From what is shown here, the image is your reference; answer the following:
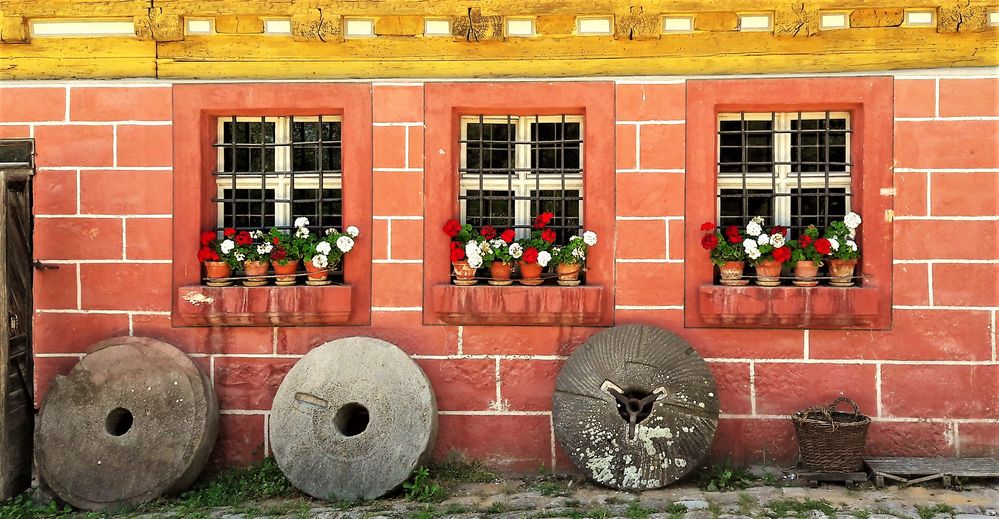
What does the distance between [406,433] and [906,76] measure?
164 inches

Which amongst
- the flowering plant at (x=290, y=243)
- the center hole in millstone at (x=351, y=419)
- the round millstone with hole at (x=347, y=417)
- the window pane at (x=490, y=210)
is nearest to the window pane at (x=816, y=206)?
the window pane at (x=490, y=210)

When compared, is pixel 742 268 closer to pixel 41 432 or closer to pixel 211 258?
pixel 211 258

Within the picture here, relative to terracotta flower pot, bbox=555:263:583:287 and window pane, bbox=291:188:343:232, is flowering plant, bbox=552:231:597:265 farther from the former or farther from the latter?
window pane, bbox=291:188:343:232

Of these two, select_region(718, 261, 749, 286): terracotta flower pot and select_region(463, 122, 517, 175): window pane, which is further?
select_region(463, 122, 517, 175): window pane

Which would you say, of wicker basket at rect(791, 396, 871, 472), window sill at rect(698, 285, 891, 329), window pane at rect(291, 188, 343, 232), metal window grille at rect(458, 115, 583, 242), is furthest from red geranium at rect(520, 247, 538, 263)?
wicker basket at rect(791, 396, 871, 472)

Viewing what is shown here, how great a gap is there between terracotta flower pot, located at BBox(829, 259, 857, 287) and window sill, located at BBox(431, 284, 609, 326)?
1.60m

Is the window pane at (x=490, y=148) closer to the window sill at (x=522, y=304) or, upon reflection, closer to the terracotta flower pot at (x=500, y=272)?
the terracotta flower pot at (x=500, y=272)

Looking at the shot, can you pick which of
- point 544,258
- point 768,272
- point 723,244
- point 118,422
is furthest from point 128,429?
point 768,272

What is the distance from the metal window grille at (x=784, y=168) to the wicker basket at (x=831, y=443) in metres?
1.39

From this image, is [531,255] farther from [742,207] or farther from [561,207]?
[742,207]

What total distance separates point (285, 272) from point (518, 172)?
182 cm

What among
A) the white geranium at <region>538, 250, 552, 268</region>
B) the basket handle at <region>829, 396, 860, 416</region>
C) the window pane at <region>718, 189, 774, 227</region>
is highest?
the window pane at <region>718, 189, 774, 227</region>

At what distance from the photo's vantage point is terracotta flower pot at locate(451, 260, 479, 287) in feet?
17.6

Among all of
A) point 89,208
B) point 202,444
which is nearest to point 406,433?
point 202,444
